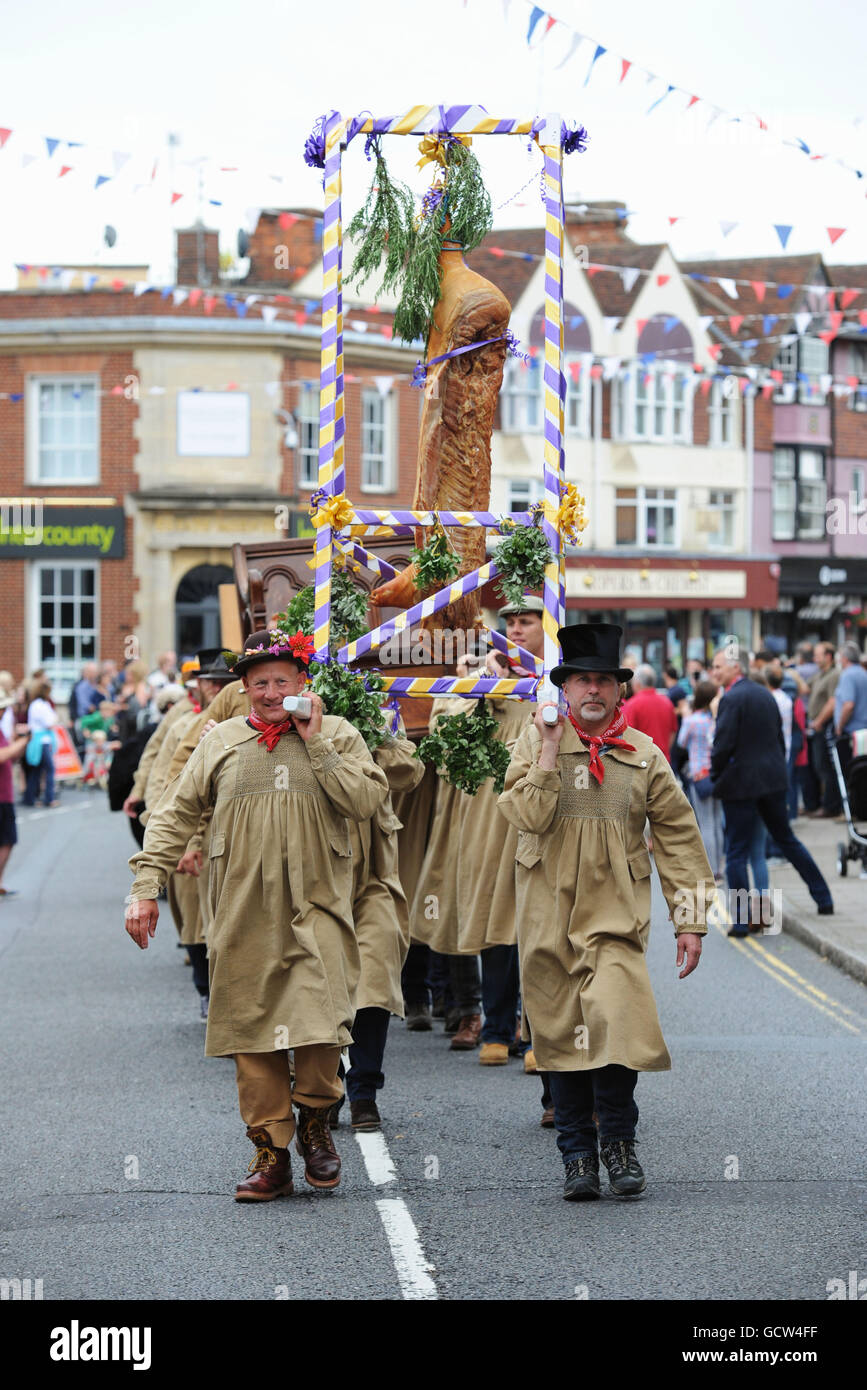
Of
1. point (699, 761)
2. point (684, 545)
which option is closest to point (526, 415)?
point (684, 545)

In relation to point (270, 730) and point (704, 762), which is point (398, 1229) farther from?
point (704, 762)

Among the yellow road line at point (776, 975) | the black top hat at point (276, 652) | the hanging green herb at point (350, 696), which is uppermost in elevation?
the black top hat at point (276, 652)

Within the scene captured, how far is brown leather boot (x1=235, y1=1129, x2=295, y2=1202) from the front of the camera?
615 cm

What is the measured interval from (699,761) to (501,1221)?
10.3 meters

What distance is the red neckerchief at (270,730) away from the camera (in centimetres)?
630

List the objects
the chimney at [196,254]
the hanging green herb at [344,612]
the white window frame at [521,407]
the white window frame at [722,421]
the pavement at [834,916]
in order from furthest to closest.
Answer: the white window frame at [722,421] < the white window frame at [521,407] < the chimney at [196,254] < the pavement at [834,916] < the hanging green herb at [344,612]

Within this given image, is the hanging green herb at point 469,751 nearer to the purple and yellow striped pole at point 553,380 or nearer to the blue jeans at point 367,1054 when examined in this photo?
the purple and yellow striped pole at point 553,380

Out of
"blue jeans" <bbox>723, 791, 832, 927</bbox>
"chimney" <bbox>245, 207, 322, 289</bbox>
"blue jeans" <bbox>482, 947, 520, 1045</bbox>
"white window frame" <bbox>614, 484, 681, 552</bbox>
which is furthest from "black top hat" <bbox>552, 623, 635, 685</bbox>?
"white window frame" <bbox>614, 484, 681, 552</bbox>

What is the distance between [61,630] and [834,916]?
2327 cm

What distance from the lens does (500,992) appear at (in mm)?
8578

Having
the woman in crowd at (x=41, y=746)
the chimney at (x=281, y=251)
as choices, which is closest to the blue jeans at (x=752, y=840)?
the woman in crowd at (x=41, y=746)

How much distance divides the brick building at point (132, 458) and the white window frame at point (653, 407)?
12.5 meters

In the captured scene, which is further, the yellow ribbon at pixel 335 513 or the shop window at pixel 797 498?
the shop window at pixel 797 498

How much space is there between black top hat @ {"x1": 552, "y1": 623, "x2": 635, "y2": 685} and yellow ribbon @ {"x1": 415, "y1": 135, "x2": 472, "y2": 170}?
8.78 ft
